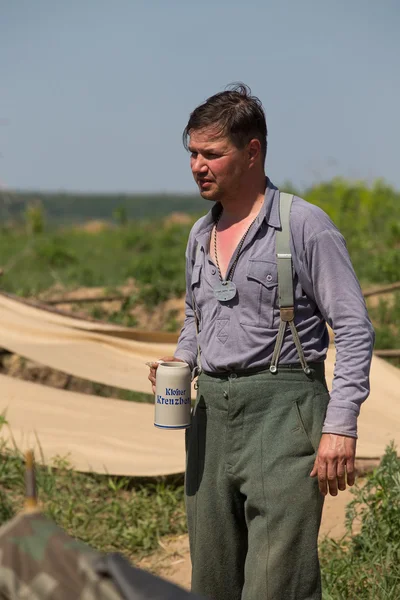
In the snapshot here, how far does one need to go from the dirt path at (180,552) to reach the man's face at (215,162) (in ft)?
6.61

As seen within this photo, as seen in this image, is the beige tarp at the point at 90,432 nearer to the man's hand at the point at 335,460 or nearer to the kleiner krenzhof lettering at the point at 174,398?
the kleiner krenzhof lettering at the point at 174,398

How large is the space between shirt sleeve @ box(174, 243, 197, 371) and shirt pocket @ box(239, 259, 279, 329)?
0.34 m

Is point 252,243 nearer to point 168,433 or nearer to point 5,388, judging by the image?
point 168,433

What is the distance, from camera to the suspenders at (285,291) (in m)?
2.75

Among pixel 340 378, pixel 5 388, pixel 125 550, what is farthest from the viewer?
pixel 5 388

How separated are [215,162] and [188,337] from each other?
63 cm

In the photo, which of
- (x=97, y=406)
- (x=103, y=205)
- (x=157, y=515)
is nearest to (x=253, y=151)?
(x=157, y=515)

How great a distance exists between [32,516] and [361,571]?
2.39 metres

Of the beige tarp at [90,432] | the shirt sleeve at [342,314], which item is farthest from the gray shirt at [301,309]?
the beige tarp at [90,432]

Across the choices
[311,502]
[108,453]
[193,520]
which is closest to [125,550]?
[108,453]

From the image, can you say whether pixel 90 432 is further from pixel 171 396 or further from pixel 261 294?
pixel 261 294

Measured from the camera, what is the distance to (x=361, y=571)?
383cm

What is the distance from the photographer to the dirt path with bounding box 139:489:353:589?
4402 millimetres

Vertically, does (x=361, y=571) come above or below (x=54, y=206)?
above
